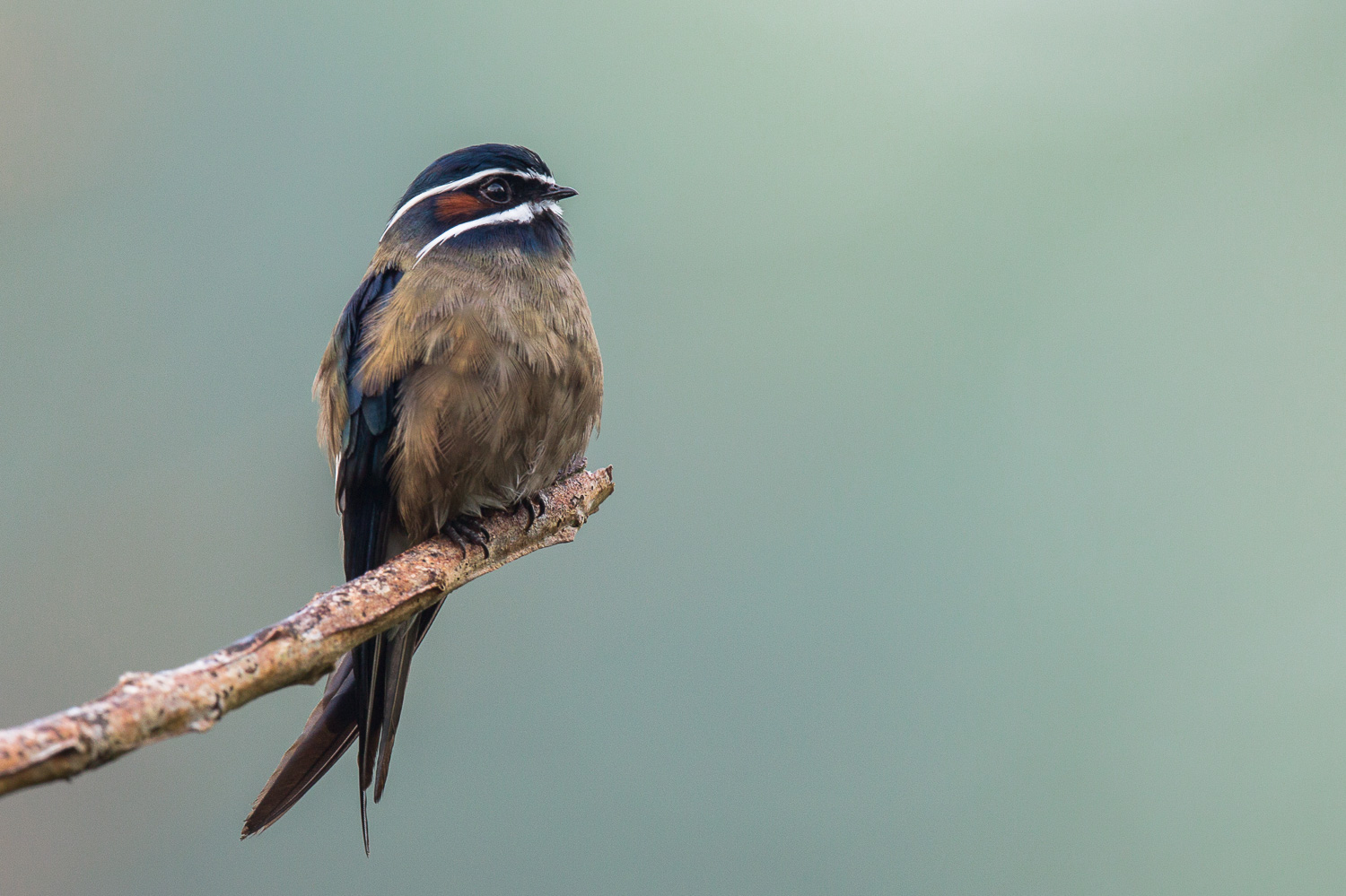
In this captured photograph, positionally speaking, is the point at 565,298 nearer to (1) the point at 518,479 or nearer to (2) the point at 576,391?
(2) the point at 576,391

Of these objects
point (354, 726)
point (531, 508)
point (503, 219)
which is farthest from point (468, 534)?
point (503, 219)

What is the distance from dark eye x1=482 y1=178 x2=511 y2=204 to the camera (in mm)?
2805

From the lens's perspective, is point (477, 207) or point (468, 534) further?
point (477, 207)

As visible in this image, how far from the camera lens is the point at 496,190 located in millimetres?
2814

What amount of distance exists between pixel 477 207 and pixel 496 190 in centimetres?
8

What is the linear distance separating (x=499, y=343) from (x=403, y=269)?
17.1 inches

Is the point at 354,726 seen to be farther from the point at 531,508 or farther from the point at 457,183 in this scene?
the point at 457,183

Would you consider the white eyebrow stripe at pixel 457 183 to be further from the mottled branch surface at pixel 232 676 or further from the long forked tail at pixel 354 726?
the long forked tail at pixel 354 726

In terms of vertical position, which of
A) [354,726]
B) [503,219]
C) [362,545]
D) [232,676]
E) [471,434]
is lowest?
[354,726]

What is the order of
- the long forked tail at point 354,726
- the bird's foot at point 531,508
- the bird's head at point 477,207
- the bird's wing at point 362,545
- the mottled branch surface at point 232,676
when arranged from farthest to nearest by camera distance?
the bird's head at point 477,207
the bird's foot at point 531,508
the bird's wing at point 362,545
the long forked tail at point 354,726
the mottled branch surface at point 232,676

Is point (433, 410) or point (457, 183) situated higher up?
point (457, 183)

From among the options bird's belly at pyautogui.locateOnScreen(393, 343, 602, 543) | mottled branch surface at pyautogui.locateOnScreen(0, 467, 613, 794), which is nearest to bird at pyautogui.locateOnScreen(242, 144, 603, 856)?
bird's belly at pyautogui.locateOnScreen(393, 343, 602, 543)

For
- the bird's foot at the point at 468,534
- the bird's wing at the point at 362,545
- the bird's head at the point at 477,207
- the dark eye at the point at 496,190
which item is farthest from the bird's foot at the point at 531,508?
the dark eye at the point at 496,190

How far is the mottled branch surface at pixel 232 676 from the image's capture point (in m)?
1.30
